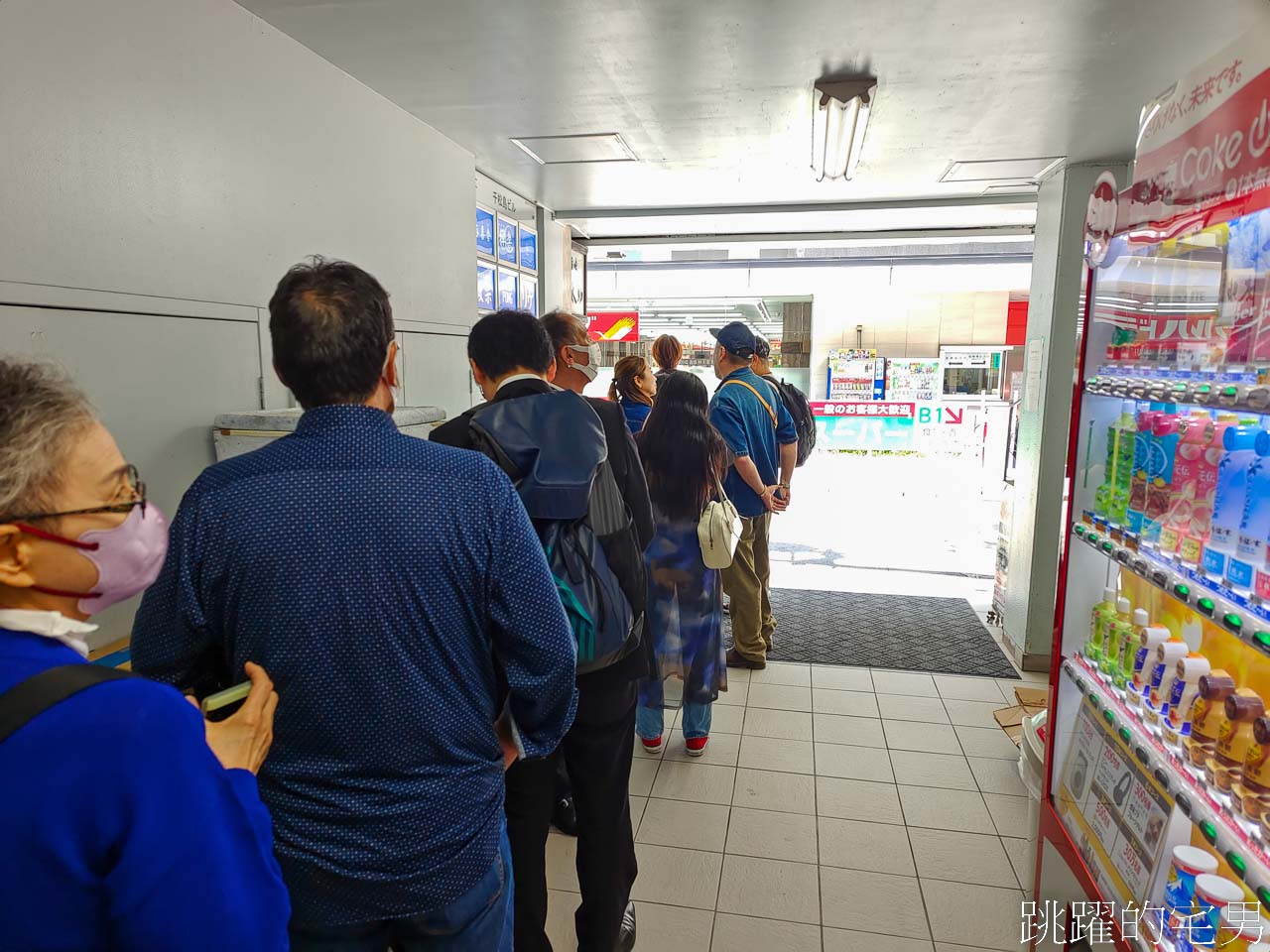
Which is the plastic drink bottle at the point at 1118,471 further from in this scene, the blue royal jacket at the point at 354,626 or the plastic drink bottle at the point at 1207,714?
the blue royal jacket at the point at 354,626

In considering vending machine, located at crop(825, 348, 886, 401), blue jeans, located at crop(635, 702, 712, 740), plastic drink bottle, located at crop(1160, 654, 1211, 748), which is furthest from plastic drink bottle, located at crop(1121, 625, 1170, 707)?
vending machine, located at crop(825, 348, 886, 401)

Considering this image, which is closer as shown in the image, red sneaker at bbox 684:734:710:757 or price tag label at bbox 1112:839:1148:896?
price tag label at bbox 1112:839:1148:896

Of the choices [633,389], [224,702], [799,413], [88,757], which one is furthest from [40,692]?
[799,413]

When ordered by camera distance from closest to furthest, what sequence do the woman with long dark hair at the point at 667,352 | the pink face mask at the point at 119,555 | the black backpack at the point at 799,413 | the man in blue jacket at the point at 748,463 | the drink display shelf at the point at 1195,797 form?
the pink face mask at the point at 119,555 → the drink display shelf at the point at 1195,797 → the man in blue jacket at the point at 748,463 → the woman with long dark hair at the point at 667,352 → the black backpack at the point at 799,413

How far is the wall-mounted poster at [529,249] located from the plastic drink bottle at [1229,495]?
4772 mm

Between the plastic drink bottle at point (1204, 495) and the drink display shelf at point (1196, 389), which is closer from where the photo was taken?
the drink display shelf at point (1196, 389)

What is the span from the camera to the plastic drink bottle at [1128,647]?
211 centimetres

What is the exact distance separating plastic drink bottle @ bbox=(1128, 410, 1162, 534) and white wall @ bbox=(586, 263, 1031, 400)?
9217 mm

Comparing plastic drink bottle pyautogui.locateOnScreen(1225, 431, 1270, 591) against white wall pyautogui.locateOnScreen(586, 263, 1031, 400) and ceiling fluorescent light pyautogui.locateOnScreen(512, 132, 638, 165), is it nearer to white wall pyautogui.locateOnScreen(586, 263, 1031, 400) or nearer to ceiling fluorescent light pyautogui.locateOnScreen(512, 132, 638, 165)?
ceiling fluorescent light pyautogui.locateOnScreen(512, 132, 638, 165)

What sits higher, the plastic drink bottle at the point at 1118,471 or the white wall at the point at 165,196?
the white wall at the point at 165,196

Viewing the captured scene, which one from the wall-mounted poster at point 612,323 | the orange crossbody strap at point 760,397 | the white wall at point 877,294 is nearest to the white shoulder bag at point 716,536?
the orange crossbody strap at point 760,397

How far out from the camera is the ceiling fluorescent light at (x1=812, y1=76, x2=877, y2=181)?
3.15m

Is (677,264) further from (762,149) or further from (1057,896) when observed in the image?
(1057,896)

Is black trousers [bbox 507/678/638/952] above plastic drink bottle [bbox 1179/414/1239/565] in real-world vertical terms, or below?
below
